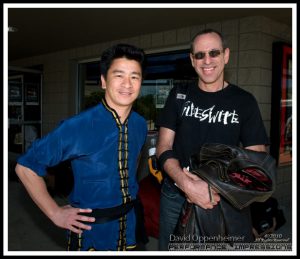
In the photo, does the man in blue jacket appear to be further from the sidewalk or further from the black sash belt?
the sidewalk

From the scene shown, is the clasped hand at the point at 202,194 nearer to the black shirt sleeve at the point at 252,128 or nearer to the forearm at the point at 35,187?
the black shirt sleeve at the point at 252,128

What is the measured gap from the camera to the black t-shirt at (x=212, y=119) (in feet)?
5.61

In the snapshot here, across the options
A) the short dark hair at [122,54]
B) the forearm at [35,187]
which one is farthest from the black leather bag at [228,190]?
the forearm at [35,187]

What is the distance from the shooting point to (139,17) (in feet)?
16.4

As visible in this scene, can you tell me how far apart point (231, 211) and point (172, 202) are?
0.44 m

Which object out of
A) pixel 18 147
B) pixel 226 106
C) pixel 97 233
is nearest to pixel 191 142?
pixel 226 106

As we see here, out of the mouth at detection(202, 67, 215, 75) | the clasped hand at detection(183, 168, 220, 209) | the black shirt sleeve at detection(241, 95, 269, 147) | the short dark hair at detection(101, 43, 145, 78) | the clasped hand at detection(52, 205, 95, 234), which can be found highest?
the short dark hair at detection(101, 43, 145, 78)

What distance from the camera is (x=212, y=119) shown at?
173 centimetres

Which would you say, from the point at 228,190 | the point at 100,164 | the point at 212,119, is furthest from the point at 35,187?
the point at 212,119

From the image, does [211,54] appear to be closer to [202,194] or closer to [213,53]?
[213,53]

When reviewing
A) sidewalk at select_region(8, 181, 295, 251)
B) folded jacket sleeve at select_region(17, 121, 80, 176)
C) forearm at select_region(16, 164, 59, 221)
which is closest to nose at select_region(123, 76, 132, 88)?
folded jacket sleeve at select_region(17, 121, 80, 176)

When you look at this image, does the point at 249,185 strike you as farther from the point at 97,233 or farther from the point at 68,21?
the point at 68,21

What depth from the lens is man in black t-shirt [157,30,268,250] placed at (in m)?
1.71

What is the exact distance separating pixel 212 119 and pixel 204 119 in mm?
45
